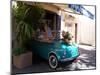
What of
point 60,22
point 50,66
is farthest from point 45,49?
point 60,22

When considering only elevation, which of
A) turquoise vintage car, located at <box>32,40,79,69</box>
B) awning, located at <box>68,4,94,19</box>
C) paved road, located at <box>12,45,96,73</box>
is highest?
awning, located at <box>68,4,94,19</box>

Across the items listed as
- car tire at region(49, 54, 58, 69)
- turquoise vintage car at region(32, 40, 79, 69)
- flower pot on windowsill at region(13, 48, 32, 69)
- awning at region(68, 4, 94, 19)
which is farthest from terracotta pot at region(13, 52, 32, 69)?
awning at region(68, 4, 94, 19)

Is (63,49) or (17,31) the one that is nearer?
(17,31)

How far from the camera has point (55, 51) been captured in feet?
8.50

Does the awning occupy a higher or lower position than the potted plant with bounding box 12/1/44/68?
higher

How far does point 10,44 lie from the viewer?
242cm

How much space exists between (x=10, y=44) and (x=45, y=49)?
17.9 inches

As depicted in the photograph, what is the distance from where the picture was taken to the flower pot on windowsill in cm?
243

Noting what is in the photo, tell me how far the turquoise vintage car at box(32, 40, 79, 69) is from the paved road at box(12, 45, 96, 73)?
67 mm

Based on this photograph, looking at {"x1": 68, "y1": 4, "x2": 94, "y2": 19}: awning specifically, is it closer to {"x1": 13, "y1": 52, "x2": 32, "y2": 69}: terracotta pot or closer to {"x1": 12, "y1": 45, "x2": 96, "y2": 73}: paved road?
{"x1": 12, "y1": 45, "x2": 96, "y2": 73}: paved road

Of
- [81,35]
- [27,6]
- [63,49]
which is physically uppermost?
[27,6]

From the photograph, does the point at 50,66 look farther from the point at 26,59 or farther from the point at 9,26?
the point at 9,26

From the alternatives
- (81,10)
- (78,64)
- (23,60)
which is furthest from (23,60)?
(81,10)

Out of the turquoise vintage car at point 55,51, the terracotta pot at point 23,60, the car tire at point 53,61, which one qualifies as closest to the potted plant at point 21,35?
the terracotta pot at point 23,60
